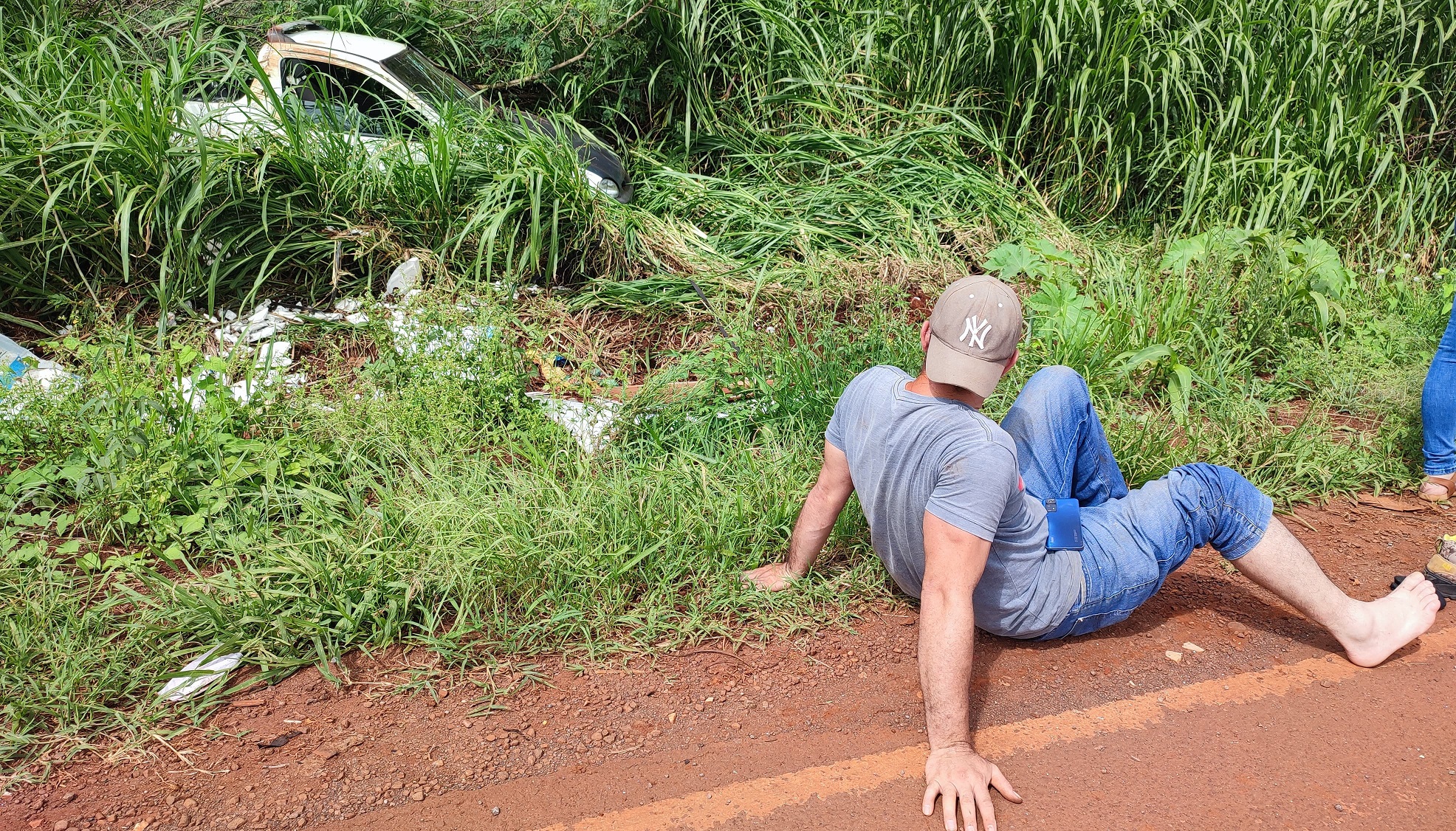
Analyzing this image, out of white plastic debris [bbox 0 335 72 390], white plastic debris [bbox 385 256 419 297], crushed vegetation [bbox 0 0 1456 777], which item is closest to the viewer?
crushed vegetation [bbox 0 0 1456 777]

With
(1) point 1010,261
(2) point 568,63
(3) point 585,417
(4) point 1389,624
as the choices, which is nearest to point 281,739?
(3) point 585,417

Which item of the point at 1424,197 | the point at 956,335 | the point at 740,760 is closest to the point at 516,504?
the point at 740,760

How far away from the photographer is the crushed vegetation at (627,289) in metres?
2.94

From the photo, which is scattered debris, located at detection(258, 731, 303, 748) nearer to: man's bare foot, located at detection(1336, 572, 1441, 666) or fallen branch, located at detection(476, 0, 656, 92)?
man's bare foot, located at detection(1336, 572, 1441, 666)

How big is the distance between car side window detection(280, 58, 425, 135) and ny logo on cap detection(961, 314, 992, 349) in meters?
3.41

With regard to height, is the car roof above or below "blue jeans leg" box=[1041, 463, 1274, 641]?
above

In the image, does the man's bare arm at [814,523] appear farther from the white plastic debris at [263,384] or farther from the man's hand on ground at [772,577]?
the white plastic debris at [263,384]

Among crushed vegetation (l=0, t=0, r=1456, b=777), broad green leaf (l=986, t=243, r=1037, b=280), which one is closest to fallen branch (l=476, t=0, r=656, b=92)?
crushed vegetation (l=0, t=0, r=1456, b=777)

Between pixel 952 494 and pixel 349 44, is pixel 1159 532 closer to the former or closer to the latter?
pixel 952 494

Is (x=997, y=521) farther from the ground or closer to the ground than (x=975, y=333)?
closer to the ground

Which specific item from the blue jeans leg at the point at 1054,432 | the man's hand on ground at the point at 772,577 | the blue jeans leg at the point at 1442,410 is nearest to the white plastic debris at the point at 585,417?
the man's hand on ground at the point at 772,577

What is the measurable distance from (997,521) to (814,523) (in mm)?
708

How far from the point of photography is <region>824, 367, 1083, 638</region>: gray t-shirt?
2273 millimetres

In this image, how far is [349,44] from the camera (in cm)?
Answer: 567
